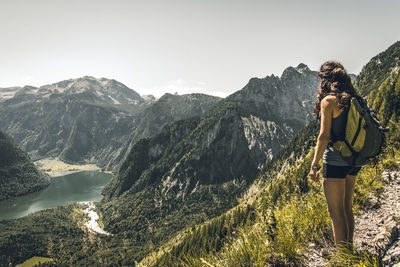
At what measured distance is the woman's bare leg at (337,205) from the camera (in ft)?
15.8

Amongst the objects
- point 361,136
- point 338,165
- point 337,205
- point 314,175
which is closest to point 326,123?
point 361,136

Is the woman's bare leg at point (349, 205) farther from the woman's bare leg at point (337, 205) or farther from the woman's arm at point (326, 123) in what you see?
the woman's arm at point (326, 123)

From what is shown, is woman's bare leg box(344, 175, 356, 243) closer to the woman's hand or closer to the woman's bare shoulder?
the woman's hand

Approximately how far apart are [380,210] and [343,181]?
239cm

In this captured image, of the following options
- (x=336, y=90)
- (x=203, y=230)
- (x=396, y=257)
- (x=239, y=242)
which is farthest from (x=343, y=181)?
(x=203, y=230)

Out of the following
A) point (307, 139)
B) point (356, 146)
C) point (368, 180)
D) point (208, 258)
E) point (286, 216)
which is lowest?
point (307, 139)

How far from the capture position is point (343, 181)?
488 centimetres

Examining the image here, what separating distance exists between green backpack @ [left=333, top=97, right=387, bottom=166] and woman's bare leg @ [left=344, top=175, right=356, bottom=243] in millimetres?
626

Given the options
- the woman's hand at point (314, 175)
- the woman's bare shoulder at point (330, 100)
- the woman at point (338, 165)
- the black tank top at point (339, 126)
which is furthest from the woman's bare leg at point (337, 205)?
the woman's bare shoulder at point (330, 100)

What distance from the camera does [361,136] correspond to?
4.50 m

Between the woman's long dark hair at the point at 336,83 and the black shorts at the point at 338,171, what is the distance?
1314 millimetres

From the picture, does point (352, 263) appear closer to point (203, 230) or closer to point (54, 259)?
point (203, 230)

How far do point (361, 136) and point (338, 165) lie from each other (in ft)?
2.53

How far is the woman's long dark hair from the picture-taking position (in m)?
4.82
